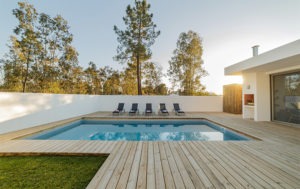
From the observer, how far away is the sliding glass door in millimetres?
5328

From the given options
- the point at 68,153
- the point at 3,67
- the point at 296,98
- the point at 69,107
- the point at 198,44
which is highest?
the point at 198,44

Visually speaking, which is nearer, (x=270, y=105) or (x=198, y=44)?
(x=270, y=105)

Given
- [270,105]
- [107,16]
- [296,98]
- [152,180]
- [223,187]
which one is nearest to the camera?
[223,187]

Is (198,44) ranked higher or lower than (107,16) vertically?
lower

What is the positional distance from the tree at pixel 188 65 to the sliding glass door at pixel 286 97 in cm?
706

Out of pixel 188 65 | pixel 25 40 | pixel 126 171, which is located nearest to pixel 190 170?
pixel 126 171

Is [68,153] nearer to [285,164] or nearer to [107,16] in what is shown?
[285,164]

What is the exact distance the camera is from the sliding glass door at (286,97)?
5328mm

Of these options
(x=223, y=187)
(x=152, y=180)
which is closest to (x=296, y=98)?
(x=223, y=187)

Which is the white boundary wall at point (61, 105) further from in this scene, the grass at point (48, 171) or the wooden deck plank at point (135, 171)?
the wooden deck plank at point (135, 171)

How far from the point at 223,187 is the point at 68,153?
9.74 feet

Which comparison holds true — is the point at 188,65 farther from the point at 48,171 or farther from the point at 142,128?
the point at 48,171

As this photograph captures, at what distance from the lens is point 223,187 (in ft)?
5.67

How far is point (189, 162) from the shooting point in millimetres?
2424
